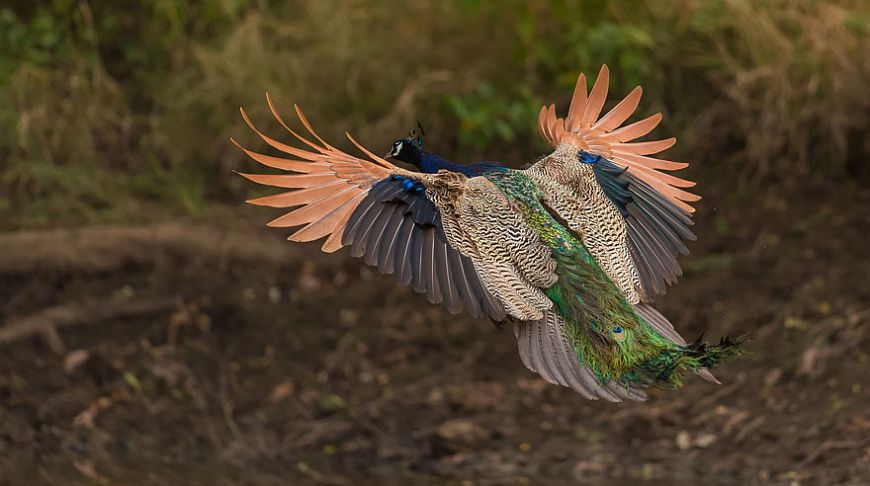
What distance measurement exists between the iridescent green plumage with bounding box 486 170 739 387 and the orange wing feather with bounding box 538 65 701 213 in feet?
0.82

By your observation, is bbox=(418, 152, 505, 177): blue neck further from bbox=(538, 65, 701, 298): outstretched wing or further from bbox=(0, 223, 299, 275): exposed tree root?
bbox=(0, 223, 299, 275): exposed tree root

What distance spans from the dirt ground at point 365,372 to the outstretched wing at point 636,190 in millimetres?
1498

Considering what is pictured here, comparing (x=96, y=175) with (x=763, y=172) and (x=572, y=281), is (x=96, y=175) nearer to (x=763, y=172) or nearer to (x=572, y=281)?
(x=763, y=172)

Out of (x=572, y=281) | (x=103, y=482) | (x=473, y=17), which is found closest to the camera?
(x=572, y=281)

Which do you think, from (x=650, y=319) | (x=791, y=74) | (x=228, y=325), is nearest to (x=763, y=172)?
(x=791, y=74)

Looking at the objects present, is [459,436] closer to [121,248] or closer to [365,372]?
[365,372]

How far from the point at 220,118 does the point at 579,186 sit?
3720 millimetres

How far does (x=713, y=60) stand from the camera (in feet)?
24.8

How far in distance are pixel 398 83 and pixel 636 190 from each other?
132 inches

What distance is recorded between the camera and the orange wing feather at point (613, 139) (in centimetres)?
A: 472

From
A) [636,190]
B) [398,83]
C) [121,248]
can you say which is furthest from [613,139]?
[121,248]

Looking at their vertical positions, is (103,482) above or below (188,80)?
below

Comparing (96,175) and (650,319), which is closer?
(650,319)

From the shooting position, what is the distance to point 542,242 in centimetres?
452
